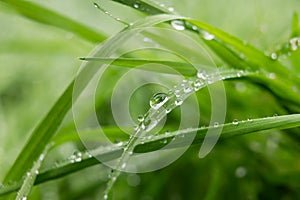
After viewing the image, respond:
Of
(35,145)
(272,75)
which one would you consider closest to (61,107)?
(35,145)

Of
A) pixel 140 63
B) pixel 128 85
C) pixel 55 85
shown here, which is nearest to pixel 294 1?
pixel 128 85

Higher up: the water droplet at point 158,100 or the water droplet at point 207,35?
the water droplet at point 207,35

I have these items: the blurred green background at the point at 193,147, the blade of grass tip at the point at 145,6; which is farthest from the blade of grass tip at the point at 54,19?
the blade of grass tip at the point at 145,6

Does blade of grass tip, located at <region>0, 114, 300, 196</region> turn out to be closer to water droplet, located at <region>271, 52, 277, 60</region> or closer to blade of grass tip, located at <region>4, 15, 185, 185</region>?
blade of grass tip, located at <region>4, 15, 185, 185</region>

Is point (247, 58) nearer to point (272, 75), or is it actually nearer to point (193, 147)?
point (272, 75)

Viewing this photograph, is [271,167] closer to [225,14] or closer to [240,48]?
[240,48]

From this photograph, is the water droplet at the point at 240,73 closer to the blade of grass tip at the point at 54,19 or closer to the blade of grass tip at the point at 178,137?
the blade of grass tip at the point at 178,137
